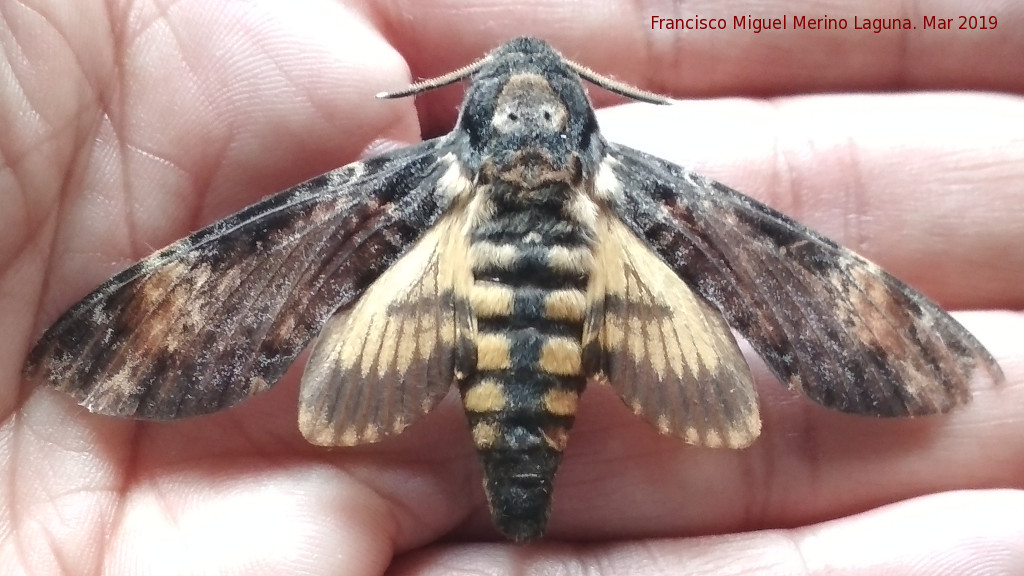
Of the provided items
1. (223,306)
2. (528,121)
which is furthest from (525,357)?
(223,306)

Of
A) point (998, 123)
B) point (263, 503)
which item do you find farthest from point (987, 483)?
point (263, 503)

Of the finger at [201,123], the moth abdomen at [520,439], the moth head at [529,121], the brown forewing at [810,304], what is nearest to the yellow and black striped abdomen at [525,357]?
the moth abdomen at [520,439]

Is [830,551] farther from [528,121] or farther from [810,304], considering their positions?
[528,121]

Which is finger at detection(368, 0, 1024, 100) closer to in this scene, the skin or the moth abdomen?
the skin

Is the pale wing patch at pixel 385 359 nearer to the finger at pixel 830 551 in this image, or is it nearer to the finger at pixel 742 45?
the finger at pixel 830 551

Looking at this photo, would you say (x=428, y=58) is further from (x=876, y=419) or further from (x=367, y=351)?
(x=876, y=419)

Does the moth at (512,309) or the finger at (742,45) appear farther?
the finger at (742,45)
